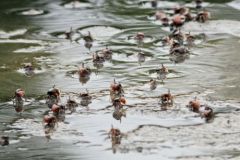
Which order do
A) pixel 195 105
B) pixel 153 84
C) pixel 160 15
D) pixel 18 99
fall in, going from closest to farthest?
pixel 195 105, pixel 18 99, pixel 153 84, pixel 160 15

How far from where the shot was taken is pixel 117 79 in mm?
5418

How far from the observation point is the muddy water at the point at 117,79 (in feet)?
13.9

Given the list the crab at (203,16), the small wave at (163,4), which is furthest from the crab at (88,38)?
the small wave at (163,4)

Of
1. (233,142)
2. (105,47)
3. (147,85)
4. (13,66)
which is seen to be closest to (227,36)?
(105,47)

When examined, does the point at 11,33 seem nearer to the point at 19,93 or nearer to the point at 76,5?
the point at 76,5

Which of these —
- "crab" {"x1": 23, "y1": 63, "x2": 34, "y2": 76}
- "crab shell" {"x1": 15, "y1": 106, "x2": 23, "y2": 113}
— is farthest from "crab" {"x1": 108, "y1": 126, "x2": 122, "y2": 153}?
"crab" {"x1": 23, "y1": 63, "x2": 34, "y2": 76}

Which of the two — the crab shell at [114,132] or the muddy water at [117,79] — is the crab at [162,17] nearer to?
the muddy water at [117,79]

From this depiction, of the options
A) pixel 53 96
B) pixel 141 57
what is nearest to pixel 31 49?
pixel 141 57

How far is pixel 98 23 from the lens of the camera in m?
7.11

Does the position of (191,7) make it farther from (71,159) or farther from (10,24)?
(71,159)

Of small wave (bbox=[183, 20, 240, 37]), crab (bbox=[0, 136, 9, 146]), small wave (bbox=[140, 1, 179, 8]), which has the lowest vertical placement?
crab (bbox=[0, 136, 9, 146])

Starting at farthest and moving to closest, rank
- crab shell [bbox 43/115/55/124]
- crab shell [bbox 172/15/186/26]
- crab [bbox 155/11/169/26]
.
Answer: crab [bbox 155/11/169/26] < crab shell [bbox 172/15/186/26] < crab shell [bbox 43/115/55/124]

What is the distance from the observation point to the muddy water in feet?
13.9

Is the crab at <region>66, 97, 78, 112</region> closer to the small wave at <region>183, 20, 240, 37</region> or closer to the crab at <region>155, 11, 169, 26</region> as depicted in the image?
the small wave at <region>183, 20, 240, 37</region>
